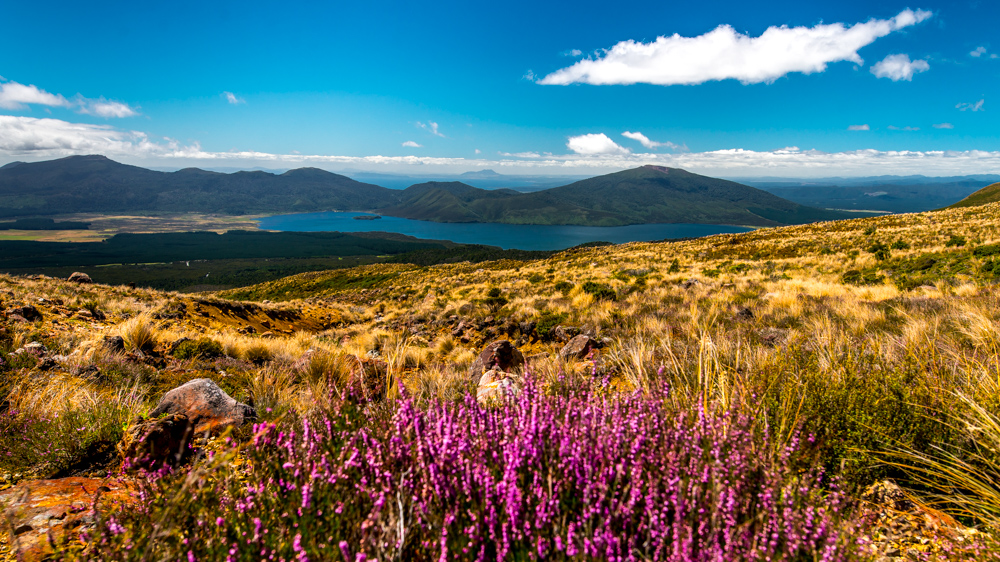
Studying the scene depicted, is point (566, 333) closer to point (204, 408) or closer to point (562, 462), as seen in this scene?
point (204, 408)

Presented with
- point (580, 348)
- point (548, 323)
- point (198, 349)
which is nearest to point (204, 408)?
point (198, 349)

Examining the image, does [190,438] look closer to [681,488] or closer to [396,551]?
[396,551]

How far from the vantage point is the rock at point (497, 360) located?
5.30 m

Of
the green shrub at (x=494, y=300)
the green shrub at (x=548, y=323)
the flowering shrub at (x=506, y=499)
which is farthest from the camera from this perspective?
the green shrub at (x=494, y=300)

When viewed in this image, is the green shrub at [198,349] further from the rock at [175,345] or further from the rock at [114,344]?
the rock at [114,344]

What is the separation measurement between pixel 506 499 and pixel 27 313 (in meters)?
10.4

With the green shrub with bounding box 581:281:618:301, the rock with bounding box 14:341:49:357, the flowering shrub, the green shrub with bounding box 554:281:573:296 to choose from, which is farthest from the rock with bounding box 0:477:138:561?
the green shrub with bounding box 554:281:573:296

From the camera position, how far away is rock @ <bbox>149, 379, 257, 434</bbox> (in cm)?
299

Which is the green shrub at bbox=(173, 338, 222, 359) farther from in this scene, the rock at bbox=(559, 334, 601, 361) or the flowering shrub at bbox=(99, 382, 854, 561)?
the rock at bbox=(559, 334, 601, 361)

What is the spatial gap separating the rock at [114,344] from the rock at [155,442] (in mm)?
3963

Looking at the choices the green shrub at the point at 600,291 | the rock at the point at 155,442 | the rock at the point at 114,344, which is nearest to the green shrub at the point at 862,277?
the green shrub at the point at 600,291

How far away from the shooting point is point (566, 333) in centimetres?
870

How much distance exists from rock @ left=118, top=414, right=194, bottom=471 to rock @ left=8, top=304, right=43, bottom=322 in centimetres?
759

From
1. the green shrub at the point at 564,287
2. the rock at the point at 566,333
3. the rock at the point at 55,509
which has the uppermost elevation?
the rock at the point at 55,509
